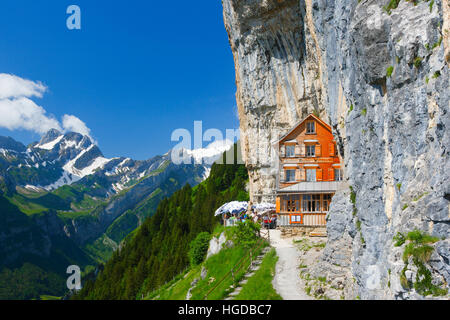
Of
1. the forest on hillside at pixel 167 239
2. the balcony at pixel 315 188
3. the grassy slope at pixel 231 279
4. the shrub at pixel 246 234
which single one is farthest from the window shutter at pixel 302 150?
the forest on hillside at pixel 167 239

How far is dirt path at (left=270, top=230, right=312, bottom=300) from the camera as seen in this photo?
2052 centimetres

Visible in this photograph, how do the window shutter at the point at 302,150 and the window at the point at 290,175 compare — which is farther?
the window at the point at 290,175

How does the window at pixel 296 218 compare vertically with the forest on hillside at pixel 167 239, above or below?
above

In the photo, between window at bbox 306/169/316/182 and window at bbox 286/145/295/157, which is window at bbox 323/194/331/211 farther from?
window at bbox 286/145/295/157

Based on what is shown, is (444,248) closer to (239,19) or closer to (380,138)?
(380,138)

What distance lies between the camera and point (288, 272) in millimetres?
23969

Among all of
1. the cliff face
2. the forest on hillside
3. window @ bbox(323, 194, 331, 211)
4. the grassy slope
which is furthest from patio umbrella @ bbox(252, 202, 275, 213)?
the forest on hillside

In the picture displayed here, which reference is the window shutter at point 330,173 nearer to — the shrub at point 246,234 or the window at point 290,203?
the window at point 290,203

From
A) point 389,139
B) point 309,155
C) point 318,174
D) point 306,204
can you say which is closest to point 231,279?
point 306,204

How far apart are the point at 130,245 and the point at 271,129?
81012 mm

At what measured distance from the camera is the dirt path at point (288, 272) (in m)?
20.5

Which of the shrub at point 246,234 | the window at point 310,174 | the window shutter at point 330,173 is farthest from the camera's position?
the window at point 310,174

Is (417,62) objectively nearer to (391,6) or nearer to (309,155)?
(391,6)
